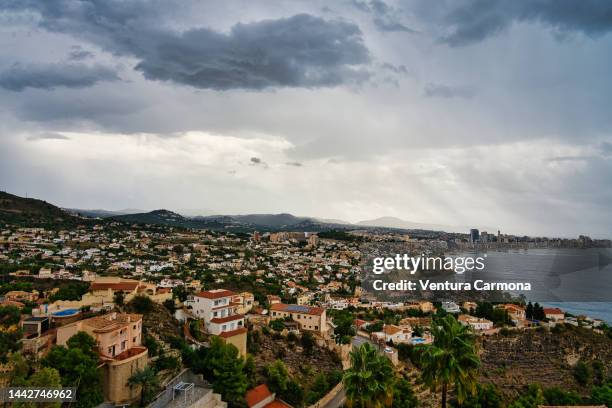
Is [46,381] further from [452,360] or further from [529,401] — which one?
[529,401]

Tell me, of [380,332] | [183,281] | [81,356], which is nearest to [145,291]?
[81,356]

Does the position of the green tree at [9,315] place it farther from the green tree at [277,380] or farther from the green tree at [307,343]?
the green tree at [307,343]

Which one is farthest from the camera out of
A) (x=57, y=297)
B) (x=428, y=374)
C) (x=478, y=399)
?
(x=57, y=297)

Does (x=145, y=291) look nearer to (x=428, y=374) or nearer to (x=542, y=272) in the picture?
(x=428, y=374)

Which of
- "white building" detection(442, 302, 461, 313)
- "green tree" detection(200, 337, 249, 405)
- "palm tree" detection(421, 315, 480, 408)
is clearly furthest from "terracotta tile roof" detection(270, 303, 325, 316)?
"palm tree" detection(421, 315, 480, 408)

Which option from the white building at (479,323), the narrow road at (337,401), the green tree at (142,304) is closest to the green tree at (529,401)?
the narrow road at (337,401)
